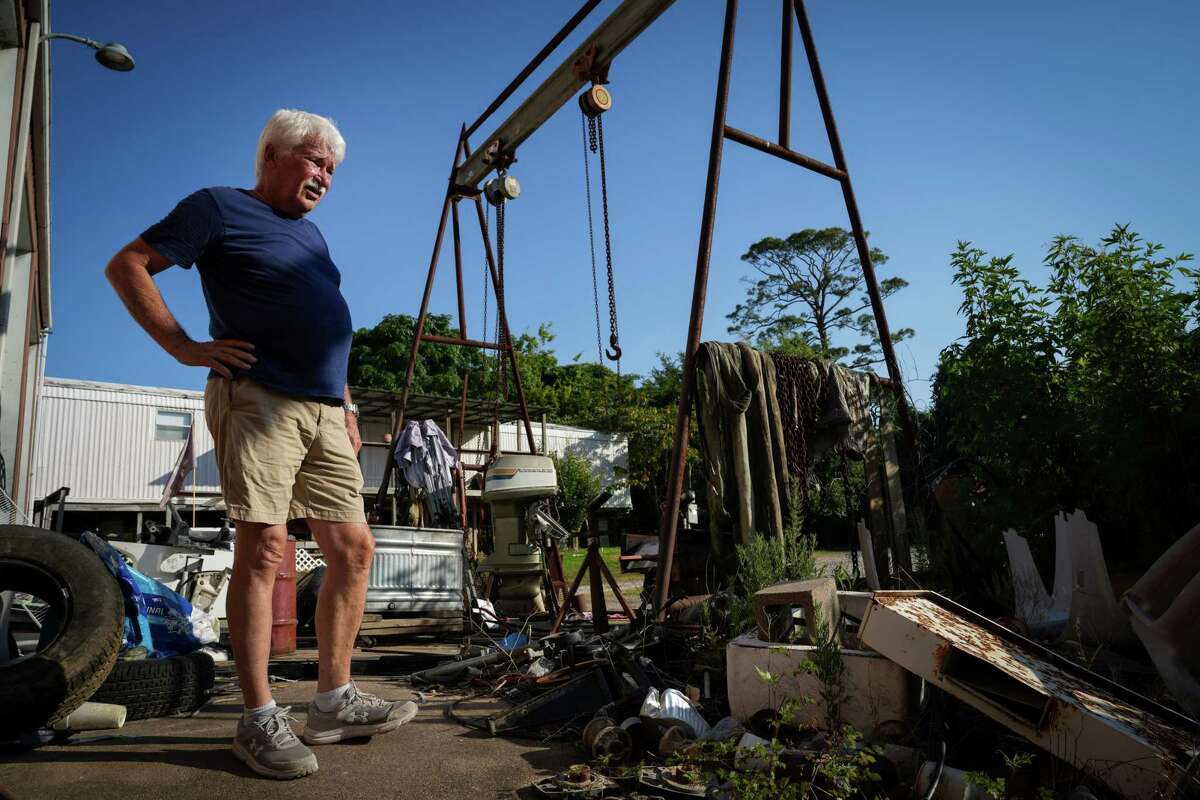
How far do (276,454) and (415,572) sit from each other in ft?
16.1

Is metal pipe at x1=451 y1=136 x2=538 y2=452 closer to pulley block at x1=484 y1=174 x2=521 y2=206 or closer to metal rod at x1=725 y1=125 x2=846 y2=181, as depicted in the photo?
pulley block at x1=484 y1=174 x2=521 y2=206

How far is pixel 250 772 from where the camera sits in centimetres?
218

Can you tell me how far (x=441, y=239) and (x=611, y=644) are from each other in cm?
652

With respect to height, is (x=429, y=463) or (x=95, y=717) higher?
(x=429, y=463)

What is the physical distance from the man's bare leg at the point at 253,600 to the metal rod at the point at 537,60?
20.1 feet

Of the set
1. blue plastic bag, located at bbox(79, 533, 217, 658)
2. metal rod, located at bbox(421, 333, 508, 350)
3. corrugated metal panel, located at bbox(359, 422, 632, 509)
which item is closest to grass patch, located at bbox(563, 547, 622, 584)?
corrugated metal panel, located at bbox(359, 422, 632, 509)

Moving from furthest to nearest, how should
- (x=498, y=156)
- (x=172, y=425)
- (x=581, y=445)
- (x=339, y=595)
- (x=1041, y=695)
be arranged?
(x=581, y=445) → (x=172, y=425) → (x=498, y=156) → (x=339, y=595) → (x=1041, y=695)

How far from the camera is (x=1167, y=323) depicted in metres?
4.30

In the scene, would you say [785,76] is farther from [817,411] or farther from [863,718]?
[863,718]

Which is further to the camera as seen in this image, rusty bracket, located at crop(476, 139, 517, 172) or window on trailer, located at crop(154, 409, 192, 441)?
window on trailer, located at crop(154, 409, 192, 441)

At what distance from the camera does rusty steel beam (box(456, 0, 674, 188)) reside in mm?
6758

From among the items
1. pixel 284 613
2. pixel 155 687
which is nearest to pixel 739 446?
pixel 155 687

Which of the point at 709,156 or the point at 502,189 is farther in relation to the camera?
the point at 502,189

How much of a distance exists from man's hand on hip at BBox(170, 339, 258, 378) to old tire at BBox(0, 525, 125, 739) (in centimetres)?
112
